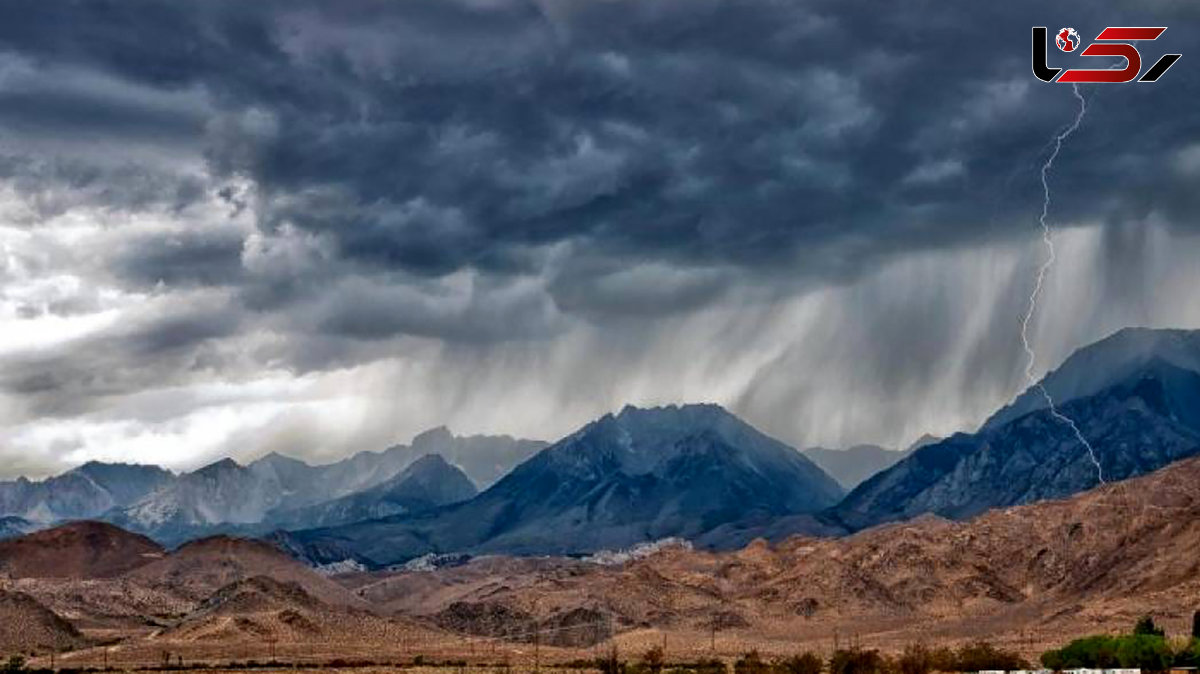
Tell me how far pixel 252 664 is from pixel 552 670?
142 feet

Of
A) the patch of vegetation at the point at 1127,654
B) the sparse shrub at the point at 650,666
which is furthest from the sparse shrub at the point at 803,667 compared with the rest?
the patch of vegetation at the point at 1127,654

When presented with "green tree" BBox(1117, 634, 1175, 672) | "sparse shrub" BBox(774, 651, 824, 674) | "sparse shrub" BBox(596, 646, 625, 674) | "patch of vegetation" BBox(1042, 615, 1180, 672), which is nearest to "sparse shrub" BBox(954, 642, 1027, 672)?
"patch of vegetation" BBox(1042, 615, 1180, 672)

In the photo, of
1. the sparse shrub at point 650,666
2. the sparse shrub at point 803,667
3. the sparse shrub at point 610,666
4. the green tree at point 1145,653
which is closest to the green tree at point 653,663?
the sparse shrub at point 650,666

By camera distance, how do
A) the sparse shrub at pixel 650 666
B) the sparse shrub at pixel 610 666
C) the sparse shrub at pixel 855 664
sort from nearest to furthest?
the sparse shrub at pixel 855 664
the sparse shrub at pixel 650 666
the sparse shrub at pixel 610 666

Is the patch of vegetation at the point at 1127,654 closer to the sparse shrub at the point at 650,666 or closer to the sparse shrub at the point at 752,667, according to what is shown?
the sparse shrub at the point at 752,667

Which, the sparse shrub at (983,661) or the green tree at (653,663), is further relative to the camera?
the green tree at (653,663)

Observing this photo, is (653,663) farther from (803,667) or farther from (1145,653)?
(1145,653)

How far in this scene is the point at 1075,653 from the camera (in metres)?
143

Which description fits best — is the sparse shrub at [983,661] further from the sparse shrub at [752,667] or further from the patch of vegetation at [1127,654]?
the sparse shrub at [752,667]

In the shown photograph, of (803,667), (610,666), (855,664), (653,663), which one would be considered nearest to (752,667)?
(803,667)

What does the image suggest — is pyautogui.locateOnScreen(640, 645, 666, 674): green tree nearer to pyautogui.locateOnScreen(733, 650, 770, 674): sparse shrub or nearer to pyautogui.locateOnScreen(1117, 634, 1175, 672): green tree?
pyautogui.locateOnScreen(733, 650, 770, 674): sparse shrub

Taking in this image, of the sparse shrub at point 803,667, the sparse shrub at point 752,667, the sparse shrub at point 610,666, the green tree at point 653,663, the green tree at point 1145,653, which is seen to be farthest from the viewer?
the sparse shrub at point 610,666

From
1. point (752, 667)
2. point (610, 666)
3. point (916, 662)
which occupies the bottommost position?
point (752, 667)

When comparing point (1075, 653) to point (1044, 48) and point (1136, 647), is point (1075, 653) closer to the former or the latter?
point (1136, 647)
